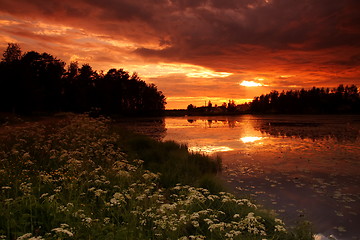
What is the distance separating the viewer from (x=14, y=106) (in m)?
53.1

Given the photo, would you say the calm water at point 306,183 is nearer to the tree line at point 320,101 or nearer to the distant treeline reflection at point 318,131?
the distant treeline reflection at point 318,131

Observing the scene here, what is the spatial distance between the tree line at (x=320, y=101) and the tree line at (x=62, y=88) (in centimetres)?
8101

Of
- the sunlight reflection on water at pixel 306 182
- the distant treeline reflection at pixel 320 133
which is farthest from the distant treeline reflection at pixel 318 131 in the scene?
the sunlight reflection on water at pixel 306 182

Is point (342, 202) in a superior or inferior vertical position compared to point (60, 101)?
inferior

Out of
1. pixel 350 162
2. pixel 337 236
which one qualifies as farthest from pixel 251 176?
pixel 350 162

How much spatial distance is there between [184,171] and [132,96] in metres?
108

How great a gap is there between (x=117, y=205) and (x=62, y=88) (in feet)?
276

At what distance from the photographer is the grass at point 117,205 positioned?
5.77m

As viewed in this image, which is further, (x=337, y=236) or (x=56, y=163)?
(x=56, y=163)

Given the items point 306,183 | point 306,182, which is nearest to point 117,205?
point 306,183

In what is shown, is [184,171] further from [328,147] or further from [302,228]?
[328,147]

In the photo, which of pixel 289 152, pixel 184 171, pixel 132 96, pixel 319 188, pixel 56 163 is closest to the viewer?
pixel 56 163

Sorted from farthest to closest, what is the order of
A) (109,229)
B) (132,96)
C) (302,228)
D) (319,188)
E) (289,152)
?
(132,96) → (289,152) → (319,188) → (302,228) → (109,229)

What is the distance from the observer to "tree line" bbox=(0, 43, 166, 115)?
52156mm
